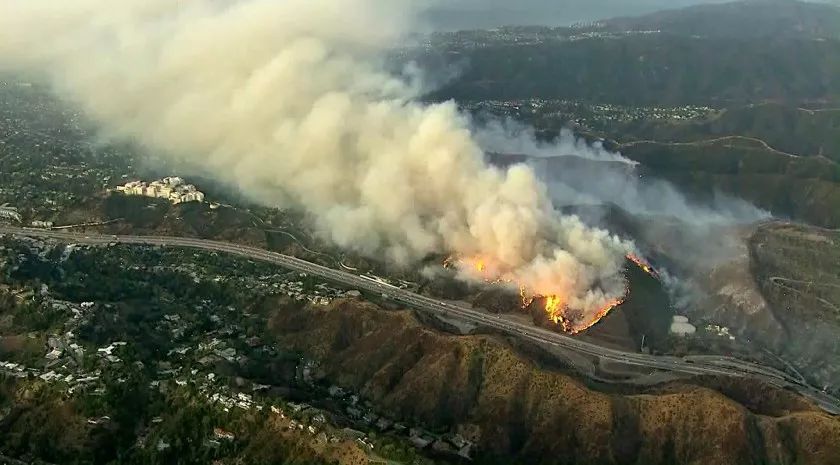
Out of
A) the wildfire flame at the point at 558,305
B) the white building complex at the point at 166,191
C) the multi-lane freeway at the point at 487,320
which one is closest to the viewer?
the multi-lane freeway at the point at 487,320

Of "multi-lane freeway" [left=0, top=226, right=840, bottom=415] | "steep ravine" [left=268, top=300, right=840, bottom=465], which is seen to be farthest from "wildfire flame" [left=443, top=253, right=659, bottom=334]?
"steep ravine" [left=268, top=300, right=840, bottom=465]

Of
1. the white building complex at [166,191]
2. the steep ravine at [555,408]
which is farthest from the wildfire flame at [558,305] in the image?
the white building complex at [166,191]

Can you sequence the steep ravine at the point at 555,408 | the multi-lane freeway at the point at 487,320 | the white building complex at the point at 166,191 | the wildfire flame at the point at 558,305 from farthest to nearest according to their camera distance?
the white building complex at the point at 166,191
the wildfire flame at the point at 558,305
the multi-lane freeway at the point at 487,320
the steep ravine at the point at 555,408

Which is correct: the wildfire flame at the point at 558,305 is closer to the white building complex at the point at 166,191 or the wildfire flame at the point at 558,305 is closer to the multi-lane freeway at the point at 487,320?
the multi-lane freeway at the point at 487,320

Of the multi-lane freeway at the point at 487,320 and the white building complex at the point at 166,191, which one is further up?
the white building complex at the point at 166,191

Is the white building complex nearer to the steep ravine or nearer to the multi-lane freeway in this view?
the multi-lane freeway

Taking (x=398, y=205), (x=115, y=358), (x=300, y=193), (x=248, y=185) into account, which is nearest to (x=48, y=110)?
(x=248, y=185)

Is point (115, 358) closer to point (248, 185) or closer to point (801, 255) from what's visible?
point (248, 185)

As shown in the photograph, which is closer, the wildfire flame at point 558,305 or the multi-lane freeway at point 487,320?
the multi-lane freeway at point 487,320
